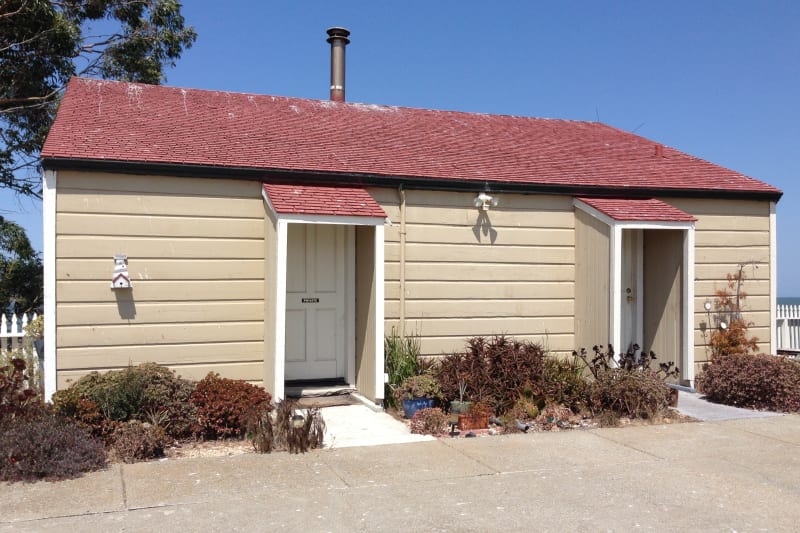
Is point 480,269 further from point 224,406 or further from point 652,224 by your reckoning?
point 224,406

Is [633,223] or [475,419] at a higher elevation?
[633,223]

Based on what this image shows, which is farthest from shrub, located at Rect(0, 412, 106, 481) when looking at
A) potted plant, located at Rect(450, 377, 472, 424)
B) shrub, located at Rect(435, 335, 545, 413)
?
shrub, located at Rect(435, 335, 545, 413)

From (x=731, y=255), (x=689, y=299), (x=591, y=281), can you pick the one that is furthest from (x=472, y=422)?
(x=731, y=255)

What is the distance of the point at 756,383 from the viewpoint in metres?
8.66

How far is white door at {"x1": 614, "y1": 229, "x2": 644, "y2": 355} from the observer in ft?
34.2

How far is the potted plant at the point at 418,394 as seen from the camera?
809cm

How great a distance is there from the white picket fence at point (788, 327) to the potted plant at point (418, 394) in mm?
9185

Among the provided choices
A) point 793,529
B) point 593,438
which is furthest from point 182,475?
point 793,529

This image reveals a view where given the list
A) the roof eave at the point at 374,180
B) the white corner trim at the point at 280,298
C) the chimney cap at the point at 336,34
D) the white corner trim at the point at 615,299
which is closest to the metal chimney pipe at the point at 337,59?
the chimney cap at the point at 336,34

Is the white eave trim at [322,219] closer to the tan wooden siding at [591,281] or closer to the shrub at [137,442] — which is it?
the shrub at [137,442]

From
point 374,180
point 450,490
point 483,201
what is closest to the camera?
point 450,490

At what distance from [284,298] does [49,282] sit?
2.45m

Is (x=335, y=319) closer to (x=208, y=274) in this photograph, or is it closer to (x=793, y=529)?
(x=208, y=274)

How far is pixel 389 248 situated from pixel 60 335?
3.88 m
